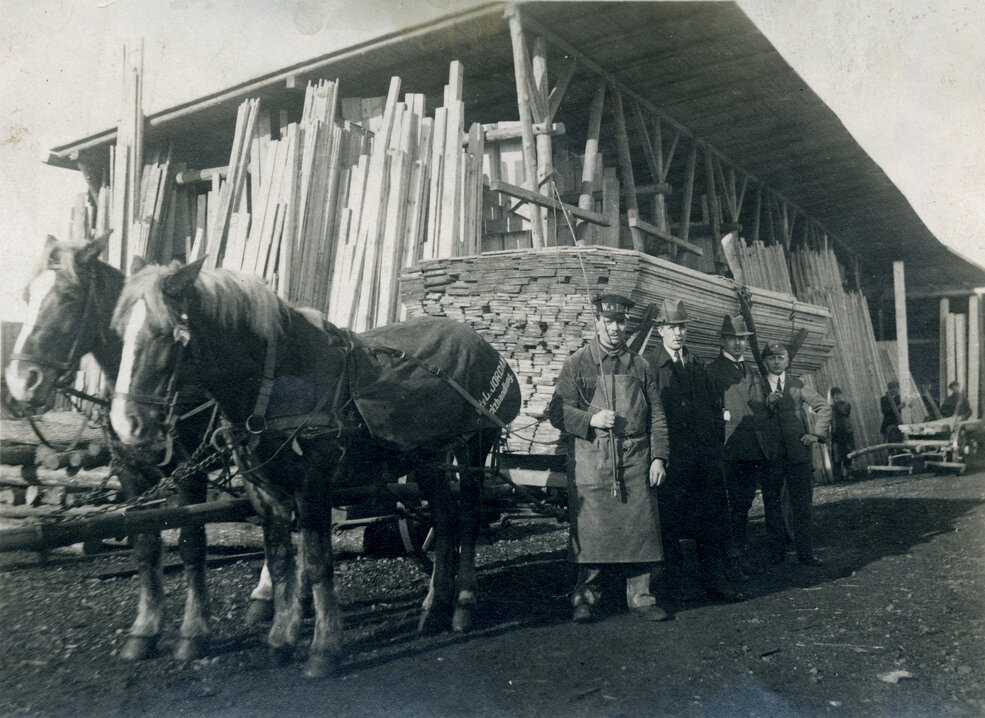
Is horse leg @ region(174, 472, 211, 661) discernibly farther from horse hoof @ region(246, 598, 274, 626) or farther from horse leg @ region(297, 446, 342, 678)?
horse leg @ region(297, 446, 342, 678)

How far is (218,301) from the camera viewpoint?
342 centimetres

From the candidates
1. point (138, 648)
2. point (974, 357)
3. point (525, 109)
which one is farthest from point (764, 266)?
point (138, 648)

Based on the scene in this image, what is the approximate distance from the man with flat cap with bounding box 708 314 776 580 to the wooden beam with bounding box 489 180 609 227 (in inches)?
70.0

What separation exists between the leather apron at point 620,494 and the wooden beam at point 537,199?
7.41 ft

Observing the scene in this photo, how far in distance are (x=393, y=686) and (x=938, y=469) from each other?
505 inches

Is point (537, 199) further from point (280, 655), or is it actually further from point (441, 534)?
point (280, 655)

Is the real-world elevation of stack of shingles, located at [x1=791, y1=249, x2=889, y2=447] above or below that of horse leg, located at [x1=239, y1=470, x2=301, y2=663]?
above

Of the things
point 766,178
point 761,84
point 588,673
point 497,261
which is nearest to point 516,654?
point 588,673

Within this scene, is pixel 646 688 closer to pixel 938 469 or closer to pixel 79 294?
pixel 79 294

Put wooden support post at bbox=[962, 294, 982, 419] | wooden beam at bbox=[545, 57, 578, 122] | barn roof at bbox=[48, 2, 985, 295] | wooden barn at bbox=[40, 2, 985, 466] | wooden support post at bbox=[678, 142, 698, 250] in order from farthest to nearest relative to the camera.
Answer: wooden support post at bbox=[962, 294, 982, 419] → wooden support post at bbox=[678, 142, 698, 250] → wooden beam at bbox=[545, 57, 578, 122] → barn roof at bbox=[48, 2, 985, 295] → wooden barn at bbox=[40, 2, 985, 466]

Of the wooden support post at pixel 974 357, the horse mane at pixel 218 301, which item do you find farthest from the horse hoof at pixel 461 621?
the wooden support post at pixel 974 357

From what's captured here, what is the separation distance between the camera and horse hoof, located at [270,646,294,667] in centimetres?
366

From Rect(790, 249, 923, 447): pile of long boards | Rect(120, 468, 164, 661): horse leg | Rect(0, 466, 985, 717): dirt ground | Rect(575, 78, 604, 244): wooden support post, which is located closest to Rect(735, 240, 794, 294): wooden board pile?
Rect(790, 249, 923, 447): pile of long boards

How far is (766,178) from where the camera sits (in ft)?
42.6
